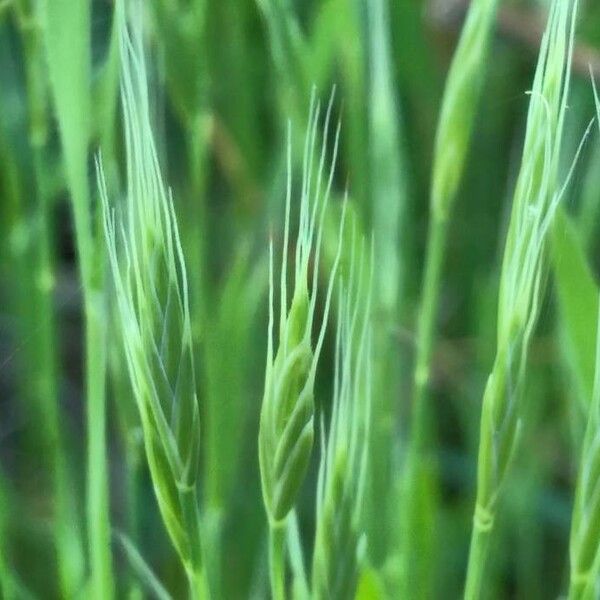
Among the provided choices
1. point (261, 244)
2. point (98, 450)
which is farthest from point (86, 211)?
point (261, 244)

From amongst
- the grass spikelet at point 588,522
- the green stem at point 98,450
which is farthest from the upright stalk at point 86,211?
the grass spikelet at point 588,522

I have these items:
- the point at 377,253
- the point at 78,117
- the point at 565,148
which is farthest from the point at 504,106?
the point at 78,117

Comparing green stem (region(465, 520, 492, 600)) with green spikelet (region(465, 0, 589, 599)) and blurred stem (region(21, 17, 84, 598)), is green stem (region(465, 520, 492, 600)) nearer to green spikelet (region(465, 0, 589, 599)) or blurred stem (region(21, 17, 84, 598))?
green spikelet (region(465, 0, 589, 599))

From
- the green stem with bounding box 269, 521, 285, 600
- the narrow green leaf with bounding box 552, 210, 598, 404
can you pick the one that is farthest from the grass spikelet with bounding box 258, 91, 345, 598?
the narrow green leaf with bounding box 552, 210, 598, 404

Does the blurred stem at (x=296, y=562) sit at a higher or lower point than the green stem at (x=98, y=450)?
lower

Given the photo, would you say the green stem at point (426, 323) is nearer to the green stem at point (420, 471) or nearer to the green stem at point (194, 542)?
the green stem at point (420, 471)

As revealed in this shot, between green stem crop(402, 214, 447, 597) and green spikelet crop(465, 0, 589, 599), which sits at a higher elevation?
green spikelet crop(465, 0, 589, 599)
